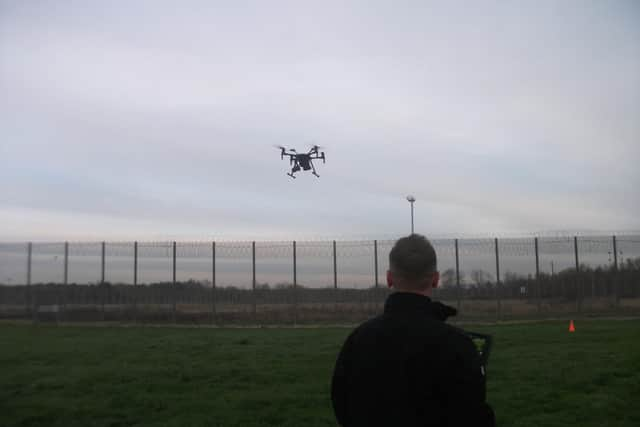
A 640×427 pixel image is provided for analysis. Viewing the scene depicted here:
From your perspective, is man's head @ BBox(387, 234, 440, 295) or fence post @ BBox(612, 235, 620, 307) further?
fence post @ BBox(612, 235, 620, 307)

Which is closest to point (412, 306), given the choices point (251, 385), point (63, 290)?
point (251, 385)

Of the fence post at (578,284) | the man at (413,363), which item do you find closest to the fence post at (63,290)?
the fence post at (578,284)

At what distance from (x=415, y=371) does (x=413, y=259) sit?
43 cm

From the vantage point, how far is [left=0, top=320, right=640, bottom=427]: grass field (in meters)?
6.88

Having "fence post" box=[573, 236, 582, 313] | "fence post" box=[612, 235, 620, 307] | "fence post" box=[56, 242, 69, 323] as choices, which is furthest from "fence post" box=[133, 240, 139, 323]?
"fence post" box=[612, 235, 620, 307]

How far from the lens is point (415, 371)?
225 cm

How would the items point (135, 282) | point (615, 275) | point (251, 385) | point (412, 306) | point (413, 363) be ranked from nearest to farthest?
point (413, 363) < point (412, 306) < point (251, 385) < point (615, 275) < point (135, 282)

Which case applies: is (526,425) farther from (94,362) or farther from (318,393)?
(94,362)

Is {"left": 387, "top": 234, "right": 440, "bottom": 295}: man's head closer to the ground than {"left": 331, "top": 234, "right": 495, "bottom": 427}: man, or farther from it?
farther from it

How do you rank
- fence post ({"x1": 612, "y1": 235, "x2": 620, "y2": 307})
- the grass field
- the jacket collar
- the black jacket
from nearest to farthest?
1. the black jacket
2. the jacket collar
3. the grass field
4. fence post ({"x1": 612, "y1": 235, "x2": 620, "y2": 307})

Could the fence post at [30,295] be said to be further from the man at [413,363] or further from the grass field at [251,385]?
the man at [413,363]

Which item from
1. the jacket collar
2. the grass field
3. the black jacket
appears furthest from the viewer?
the grass field

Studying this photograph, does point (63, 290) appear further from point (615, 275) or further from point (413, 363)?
point (413, 363)

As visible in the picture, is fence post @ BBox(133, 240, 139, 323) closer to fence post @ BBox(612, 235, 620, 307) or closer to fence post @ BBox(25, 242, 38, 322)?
fence post @ BBox(25, 242, 38, 322)
